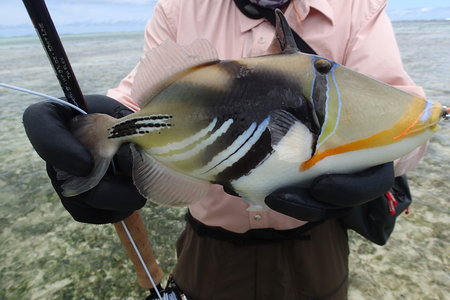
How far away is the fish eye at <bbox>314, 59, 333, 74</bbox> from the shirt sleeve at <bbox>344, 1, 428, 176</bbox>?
0.43 meters

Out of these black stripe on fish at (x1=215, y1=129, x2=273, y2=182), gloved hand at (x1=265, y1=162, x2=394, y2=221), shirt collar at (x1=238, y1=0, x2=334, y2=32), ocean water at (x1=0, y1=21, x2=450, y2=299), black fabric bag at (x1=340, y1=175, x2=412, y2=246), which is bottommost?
ocean water at (x1=0, y1=21, x2=450, y2=299)

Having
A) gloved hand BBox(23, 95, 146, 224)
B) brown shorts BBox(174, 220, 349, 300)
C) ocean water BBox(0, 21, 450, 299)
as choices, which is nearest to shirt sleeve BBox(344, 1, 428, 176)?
brown shorts BBox(174, 220, 349, 300)

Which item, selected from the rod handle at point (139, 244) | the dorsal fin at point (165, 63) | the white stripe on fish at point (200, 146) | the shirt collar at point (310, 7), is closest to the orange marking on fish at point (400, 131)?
the white stripe on fish at point (200, 146)

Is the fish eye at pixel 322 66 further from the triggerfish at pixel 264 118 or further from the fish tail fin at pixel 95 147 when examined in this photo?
the fish tail fin at pixel 95 147

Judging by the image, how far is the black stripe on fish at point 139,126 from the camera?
966mm

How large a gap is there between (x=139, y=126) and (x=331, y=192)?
0.60 meters

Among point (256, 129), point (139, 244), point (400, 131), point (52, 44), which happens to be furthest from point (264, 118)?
point (139, 244)

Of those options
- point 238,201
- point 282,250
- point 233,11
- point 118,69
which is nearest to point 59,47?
point 233,11

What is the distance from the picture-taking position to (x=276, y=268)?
5.16 ft

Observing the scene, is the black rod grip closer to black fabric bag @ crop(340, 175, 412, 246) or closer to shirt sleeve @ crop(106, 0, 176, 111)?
shirt sleeve @ crop(106, 0, 176, 111)

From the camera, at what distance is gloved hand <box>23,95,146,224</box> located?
3.45ft

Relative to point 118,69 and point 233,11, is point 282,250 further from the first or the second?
point 118,69

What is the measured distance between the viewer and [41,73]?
34.6 ft

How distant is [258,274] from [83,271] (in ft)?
5.15
